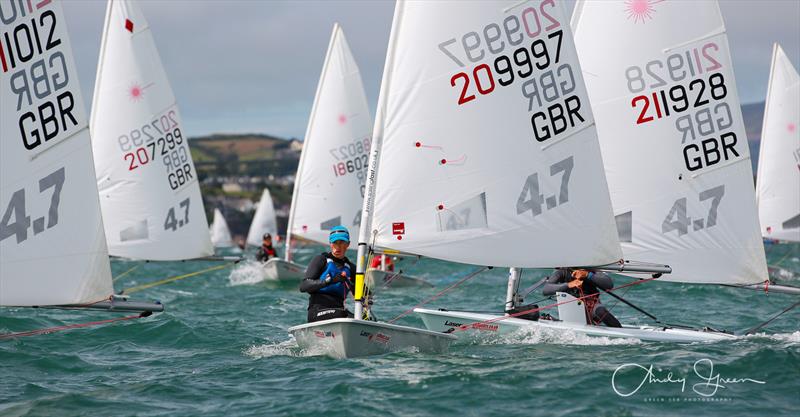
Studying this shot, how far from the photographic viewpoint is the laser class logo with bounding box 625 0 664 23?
13.0 metres

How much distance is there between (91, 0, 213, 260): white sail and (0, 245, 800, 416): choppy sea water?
4.25 m

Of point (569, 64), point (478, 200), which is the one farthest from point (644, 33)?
point (478, 200)

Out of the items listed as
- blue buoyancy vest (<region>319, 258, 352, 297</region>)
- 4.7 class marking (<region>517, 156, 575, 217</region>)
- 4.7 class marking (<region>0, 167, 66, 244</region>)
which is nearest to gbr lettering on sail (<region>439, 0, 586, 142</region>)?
4.7 class marking (<region>517, 156, 575, 217</region>)

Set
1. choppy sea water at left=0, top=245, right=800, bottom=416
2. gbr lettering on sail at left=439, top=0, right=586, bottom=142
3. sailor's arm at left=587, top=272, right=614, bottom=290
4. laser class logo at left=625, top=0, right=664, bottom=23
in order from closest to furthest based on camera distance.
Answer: choppy sea water at left=0, top=245, right=800, bottom=416 → gbr lettering on sail at left=439, top=0, right=586, bottom=142 → sailor's arm at left=587, top=272, right=614, bottom=290 → laser class logo at left=625, top=0, right=664, bottom=23

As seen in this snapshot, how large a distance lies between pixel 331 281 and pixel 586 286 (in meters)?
3.29

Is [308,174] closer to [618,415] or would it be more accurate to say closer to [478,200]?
[478,200]

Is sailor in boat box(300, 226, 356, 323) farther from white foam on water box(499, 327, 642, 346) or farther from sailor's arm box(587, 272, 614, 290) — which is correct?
sailor's arm box(587, 272, 614, 290)

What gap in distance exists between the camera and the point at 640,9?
43.0ft

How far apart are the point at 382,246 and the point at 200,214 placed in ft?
31.2

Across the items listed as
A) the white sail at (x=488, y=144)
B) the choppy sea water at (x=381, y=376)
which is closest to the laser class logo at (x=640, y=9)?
the white sail at (x=488, y=144)

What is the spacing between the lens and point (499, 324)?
11.5 m

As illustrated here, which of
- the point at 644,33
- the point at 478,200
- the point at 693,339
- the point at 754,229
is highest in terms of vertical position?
the point at 644,33

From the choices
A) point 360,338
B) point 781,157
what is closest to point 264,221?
point 781,157

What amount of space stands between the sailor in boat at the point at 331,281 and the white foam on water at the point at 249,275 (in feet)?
44.0
